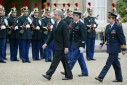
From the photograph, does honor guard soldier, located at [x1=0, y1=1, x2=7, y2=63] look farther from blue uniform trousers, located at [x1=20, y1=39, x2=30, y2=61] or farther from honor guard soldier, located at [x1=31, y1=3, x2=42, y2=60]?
honor guard soldier, located at [x1=31, y1=3, x2=42, y2=60]

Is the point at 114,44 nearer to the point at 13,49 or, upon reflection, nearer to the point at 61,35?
the point at 61,35

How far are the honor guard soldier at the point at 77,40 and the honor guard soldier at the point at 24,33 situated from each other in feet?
12.7

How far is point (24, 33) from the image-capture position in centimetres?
1702

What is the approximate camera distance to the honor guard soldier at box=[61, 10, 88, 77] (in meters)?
13.0

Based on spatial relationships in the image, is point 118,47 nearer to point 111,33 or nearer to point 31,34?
point 111,33

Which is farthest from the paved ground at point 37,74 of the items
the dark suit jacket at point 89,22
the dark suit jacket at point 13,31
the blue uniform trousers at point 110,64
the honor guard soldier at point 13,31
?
the dark suit jacket at point 89,22

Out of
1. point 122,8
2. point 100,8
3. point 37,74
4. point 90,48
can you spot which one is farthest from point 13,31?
point 100,8

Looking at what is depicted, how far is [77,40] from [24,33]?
14.0ft

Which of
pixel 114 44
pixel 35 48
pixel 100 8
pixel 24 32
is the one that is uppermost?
pixel 100 8

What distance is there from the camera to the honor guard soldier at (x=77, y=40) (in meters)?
13.0

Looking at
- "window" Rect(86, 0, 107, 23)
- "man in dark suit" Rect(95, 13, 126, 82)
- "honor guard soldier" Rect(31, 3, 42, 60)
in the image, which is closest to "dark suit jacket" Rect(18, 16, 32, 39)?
"honor guard soldier" Rect(31, 3, 42, 60)

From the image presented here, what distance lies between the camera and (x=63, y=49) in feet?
40.7

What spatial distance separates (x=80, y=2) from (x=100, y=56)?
589cm

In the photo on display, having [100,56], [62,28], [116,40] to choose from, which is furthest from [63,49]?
[100,56]
